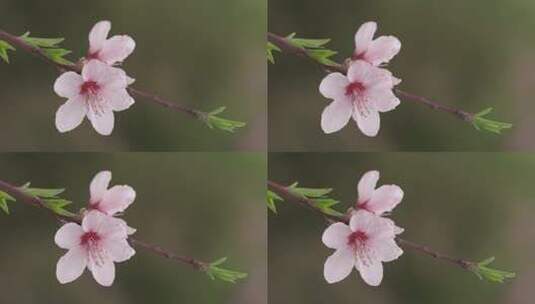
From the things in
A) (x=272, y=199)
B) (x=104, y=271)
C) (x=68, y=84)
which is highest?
(x=68, y=84)

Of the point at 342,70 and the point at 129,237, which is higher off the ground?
the point at 342,70

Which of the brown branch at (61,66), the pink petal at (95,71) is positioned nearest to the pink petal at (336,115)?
the brown branch at (61,66)

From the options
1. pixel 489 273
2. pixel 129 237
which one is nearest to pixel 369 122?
pixel 489 273

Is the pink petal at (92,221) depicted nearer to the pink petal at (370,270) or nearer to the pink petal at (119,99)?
the pink petal at (119,99)

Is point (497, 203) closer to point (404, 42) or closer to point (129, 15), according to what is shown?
point (404, 42)

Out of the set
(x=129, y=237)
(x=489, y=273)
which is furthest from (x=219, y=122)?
(x=489, y=273)

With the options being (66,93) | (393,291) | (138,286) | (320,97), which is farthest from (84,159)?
(393,291)

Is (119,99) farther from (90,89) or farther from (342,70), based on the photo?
(342,70)
